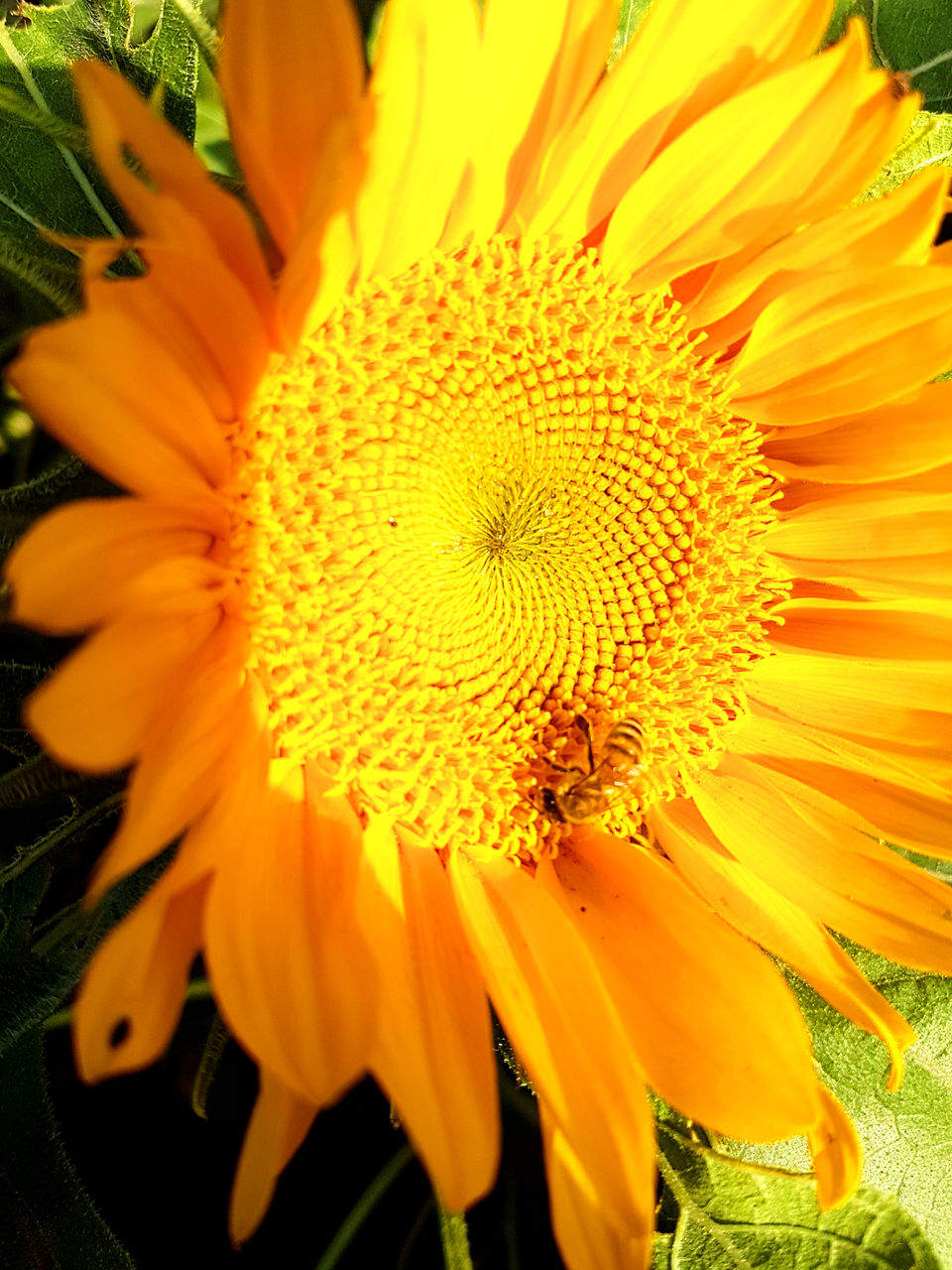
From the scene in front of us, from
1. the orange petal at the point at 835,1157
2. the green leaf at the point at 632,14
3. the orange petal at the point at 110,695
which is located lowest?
the orange petal at the point at 835,1157

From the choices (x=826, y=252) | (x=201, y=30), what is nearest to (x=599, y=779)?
(x=826, y=252)

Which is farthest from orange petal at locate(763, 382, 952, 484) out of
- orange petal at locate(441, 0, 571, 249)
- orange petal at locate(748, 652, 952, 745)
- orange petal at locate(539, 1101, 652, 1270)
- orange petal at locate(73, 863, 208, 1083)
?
orange petal at locate(73, 863, 208, 1083)

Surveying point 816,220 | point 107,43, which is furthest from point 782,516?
point 107,43

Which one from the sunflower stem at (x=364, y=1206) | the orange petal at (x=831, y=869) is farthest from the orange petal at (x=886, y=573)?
the sunflower stem at (x=364, y=1206)

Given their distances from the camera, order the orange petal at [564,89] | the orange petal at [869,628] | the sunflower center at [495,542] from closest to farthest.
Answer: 1. the orange petal at [564,89]
2. the sunflower center at [495,542]
3. the orange petal at [869,628]

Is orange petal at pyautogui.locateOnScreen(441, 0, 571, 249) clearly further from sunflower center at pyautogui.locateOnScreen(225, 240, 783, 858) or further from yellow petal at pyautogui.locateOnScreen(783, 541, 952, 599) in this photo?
yellow petal at pyautogui.locateOnScreen(783, 541, 952, 599)

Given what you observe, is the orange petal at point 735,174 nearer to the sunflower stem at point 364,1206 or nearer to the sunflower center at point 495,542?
the sunflower center at point 495,542
